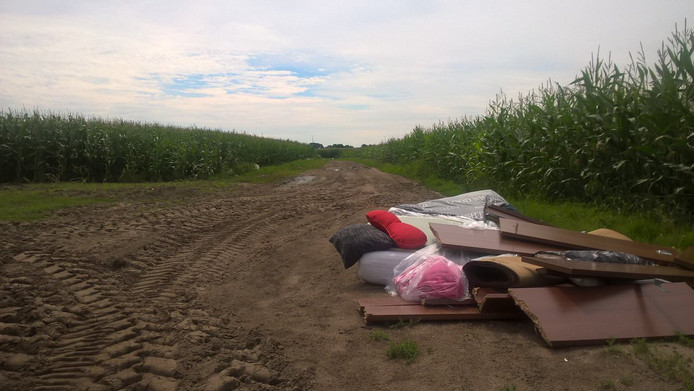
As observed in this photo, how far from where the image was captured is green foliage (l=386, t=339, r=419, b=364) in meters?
3.76

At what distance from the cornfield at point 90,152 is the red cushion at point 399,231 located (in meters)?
13.6

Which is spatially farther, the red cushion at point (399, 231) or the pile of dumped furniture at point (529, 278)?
the red cushion at point (399, 231)

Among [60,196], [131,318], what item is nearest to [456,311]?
[131,318]

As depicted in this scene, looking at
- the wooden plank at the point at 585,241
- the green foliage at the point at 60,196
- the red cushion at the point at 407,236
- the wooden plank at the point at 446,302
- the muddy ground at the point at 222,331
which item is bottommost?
the muddy ground at the point at 222,331

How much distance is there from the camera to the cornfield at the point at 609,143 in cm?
654

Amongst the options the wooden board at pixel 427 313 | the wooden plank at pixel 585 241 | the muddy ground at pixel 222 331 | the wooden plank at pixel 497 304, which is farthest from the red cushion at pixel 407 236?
the wooden plank at pixel 497 304

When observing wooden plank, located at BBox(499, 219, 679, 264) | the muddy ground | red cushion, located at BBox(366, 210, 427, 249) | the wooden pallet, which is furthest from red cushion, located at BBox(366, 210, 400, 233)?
the wooden pallet

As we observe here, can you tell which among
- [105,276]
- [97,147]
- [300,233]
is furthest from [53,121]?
[105,276]

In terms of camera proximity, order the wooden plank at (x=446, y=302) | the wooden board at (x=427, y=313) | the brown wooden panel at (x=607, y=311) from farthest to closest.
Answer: the wooden plank at (x=446, y=302), the wooden board at (x=427, y=313), the brown wooden panel at (x=607, y=311)

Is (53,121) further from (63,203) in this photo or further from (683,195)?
(683,195)

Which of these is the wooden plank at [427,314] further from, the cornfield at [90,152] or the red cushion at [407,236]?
the cornfield at [90,152]

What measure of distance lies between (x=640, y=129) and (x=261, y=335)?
5900 millimetres

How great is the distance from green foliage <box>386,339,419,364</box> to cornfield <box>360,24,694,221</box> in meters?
4.44

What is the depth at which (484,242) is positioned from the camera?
223 inches
